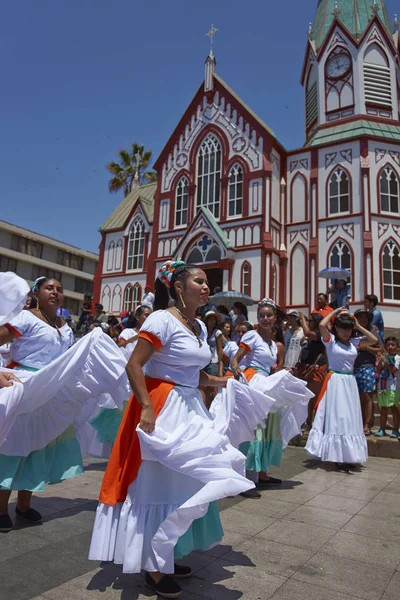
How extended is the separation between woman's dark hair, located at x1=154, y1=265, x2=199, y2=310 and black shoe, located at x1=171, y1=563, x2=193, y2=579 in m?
1.79

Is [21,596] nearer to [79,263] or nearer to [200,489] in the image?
[200,489]

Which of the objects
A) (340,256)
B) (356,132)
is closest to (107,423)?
(340,256)

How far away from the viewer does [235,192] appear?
22.9 meters

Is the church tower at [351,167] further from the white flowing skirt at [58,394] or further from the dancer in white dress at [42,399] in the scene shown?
the dancer in white dress at [42,399]

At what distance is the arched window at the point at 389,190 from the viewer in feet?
67.8

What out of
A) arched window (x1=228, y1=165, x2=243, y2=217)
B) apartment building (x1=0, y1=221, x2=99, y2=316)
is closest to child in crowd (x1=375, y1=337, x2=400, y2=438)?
arched window (x1=228, y1=165, x2=243, y2=217)

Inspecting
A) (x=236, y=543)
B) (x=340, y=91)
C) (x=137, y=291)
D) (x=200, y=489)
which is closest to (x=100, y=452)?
(x=236, y=543)

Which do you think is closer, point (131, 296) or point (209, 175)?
point (209, 175)

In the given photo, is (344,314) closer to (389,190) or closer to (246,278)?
(246,278)

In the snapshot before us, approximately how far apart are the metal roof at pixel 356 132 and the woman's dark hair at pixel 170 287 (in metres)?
20.1

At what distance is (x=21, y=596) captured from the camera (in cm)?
259

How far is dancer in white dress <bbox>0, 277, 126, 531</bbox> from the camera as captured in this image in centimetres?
365

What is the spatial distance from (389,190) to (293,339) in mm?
14075

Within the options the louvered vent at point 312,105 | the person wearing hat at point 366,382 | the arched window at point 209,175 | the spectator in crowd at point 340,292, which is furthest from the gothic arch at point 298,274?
the person wearing hat at point 366,382
